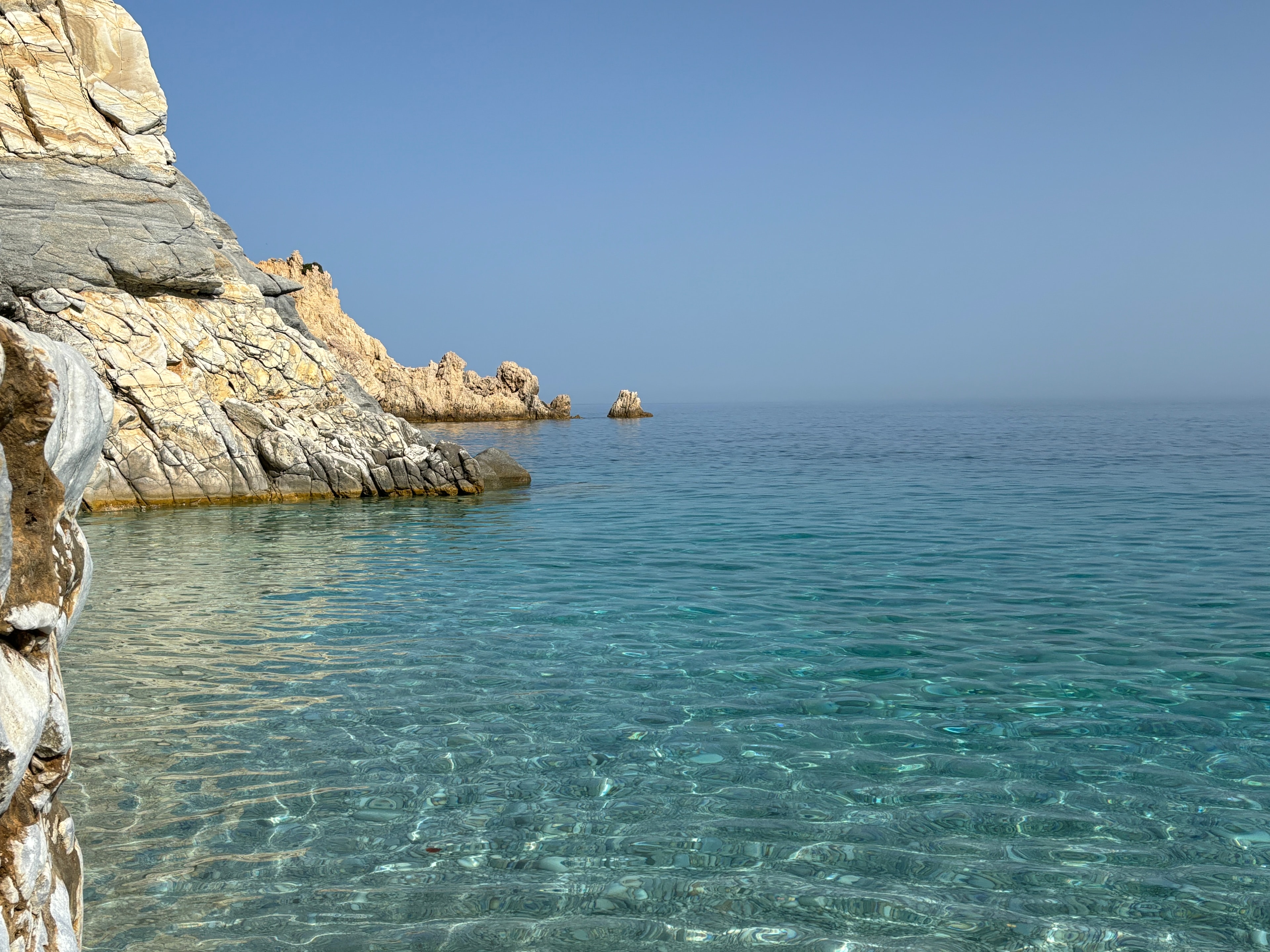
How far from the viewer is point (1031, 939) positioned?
507cm

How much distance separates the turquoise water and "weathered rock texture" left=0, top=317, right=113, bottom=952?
74.9 inches

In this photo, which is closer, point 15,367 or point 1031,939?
point 15,367

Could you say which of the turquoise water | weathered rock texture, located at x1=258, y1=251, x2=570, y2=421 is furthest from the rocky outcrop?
the turquoise water

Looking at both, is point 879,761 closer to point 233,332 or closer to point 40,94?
point 233,332

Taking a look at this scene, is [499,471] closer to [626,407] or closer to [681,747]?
[681,747]

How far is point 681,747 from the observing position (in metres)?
7.84

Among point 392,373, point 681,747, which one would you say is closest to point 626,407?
point 392,373

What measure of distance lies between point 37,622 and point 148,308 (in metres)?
28.0

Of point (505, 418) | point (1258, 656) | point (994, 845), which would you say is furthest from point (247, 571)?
point (505, 418)

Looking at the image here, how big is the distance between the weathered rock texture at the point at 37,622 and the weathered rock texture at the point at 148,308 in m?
23.6

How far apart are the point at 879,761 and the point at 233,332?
2745 cm

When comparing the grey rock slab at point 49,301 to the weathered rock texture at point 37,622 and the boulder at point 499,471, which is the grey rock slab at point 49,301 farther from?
the weathered rock texture at point 37,622

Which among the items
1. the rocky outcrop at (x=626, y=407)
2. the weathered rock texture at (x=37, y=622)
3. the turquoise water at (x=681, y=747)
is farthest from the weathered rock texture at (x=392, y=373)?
the weathered rock texture at (x=37, y=622)

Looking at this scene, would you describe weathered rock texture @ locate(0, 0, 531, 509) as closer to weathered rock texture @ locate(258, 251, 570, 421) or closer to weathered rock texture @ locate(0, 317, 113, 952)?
weathered rock texture @ locate(0, 317, 113, 952)
